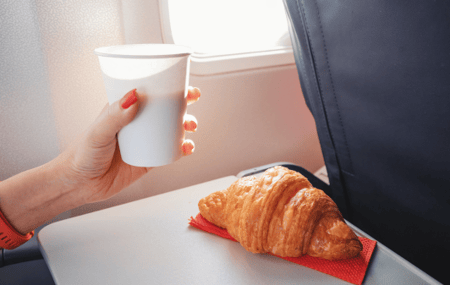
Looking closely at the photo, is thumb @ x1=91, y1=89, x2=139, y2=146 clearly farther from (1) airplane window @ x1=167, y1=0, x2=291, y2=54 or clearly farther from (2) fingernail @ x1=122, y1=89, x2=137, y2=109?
→ (1) airplane window @ x1=167, y1=0, x2=291, y2=54

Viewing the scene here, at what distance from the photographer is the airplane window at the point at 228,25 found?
1.13 metres

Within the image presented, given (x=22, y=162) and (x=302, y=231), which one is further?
(x=22, y=162)

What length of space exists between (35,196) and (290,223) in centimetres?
63

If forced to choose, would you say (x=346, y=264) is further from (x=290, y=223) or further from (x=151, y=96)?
(x=151, y=96)

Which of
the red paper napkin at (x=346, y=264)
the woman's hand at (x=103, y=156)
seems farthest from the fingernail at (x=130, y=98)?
the red paper napkin at (x=346, y=264)

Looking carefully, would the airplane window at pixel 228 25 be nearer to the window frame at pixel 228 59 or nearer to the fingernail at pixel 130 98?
the window frame at pixel 228 59

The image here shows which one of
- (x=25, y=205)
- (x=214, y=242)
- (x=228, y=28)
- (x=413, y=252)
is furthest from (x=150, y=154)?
(x=228, y=28)

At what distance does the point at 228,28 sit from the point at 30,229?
95cm

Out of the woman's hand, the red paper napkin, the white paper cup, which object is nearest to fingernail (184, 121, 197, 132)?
the woman's hand

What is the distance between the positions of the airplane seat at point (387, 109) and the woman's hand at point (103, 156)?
0.33 m

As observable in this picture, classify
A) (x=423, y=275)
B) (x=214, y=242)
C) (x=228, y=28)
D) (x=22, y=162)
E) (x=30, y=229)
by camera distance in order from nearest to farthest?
1. (x=423, y=275)
2. (x=214, y=242)
3. (x=30, y=229)
4. (x=22, y=162)
5. (x=228, y=28)

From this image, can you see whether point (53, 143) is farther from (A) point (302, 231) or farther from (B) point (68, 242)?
(A) point (302, 231)

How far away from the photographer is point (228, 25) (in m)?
1.27

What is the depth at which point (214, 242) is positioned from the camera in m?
0.71
